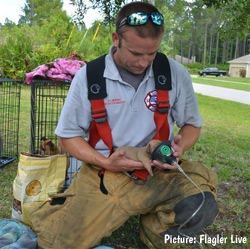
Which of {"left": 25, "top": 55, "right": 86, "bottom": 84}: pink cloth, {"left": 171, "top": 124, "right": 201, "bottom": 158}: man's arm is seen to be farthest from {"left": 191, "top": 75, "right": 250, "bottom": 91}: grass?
{"left": 171, "top": 124, "right": 201, "bottom": 158}: man's arm

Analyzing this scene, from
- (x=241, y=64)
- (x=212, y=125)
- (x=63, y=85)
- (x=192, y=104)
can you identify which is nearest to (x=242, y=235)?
(x=192, y=104)

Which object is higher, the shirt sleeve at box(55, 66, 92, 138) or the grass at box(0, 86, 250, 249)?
the shirt sleeve at box(55, 66, 92, 138)

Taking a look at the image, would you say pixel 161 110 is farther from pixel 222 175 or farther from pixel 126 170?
pixel 222 175

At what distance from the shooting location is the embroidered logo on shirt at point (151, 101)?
8.18 feet

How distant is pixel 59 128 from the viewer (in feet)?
8.20

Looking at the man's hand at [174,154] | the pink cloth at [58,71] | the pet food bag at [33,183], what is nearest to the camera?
the man's hand at [174,154]

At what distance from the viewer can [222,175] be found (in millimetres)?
4320

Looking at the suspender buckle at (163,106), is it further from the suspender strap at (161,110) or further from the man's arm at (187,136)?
the man's arm at (187,136)

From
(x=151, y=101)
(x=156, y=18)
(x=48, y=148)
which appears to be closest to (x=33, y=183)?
(x=48, y=148)

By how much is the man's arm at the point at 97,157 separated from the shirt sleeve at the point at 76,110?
0.20 feet

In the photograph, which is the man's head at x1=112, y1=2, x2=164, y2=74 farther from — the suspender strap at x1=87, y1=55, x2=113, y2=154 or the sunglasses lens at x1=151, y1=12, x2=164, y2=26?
the suspender strap at x1=87, y1=55, x2=113, y2=154

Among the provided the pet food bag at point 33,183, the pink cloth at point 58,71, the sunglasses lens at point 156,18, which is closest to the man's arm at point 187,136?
the sunglasses lens at point 156,18

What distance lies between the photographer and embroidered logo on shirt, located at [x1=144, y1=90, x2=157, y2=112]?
98.1 inches

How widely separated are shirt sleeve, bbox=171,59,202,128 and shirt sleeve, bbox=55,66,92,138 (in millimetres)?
623
